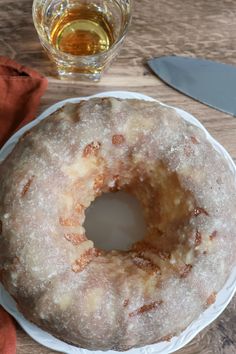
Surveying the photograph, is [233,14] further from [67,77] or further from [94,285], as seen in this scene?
[94,285]

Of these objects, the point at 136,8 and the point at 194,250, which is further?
the point at 136,8

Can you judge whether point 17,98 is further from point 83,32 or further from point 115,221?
point 115,221

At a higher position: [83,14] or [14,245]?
[83,14]

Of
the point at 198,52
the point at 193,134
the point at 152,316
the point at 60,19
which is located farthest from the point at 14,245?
the point at 198,52

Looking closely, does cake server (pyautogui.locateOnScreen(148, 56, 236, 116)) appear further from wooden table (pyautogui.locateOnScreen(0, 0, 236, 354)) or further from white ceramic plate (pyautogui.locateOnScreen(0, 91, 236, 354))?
white ceramic plate (pyautogui.locateOnScreen(0, 91, 236, 354))

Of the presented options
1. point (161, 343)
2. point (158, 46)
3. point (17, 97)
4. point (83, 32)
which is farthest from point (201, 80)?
point (161, 343)
